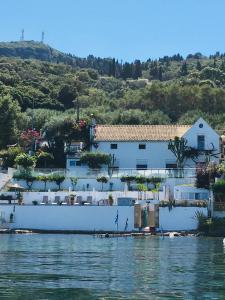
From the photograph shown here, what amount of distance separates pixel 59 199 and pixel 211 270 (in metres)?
36.9

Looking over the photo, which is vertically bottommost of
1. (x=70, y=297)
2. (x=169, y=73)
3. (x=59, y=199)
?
(x=70, y=297)

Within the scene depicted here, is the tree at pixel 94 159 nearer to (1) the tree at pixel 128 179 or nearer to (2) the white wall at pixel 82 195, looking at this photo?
(1) the tree at pixel 128 179

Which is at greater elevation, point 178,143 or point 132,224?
point 178,143

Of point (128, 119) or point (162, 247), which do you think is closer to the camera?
point (162, 247)

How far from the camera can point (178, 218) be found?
65.0 metres

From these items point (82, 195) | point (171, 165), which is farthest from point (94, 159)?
point (171, 165)

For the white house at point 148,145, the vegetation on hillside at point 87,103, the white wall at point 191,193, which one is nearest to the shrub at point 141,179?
the white wall at point 191,193

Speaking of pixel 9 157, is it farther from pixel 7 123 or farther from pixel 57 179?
pixel 7 123

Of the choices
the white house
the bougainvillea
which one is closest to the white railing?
the white house

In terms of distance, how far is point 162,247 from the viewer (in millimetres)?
47250

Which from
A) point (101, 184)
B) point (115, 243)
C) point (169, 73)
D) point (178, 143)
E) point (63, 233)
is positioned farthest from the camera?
point (169, 73)

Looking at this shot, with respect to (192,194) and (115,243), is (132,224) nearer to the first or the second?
(192,194)

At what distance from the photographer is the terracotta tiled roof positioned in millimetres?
80312

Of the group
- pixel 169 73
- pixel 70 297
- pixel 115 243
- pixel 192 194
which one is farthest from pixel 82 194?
pixel 169 73
